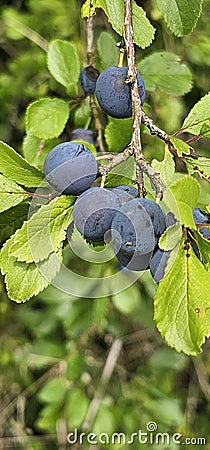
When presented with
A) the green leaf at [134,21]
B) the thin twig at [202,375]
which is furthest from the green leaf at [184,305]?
the thin twig at [202,375]

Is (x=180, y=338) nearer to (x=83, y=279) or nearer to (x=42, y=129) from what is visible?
(x=42, y=129)

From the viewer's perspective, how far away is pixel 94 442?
2.01m

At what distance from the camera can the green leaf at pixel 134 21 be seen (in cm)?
93

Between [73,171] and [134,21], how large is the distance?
337 mm

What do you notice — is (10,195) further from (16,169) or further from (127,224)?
(127,224)

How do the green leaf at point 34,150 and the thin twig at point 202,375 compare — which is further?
the thin twig at point 202,375

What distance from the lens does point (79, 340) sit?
2.16 m

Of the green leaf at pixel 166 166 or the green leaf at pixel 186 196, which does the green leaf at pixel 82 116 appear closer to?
the green leaf at pixel 166 166

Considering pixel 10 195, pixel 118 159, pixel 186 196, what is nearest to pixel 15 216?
pixel 10 195

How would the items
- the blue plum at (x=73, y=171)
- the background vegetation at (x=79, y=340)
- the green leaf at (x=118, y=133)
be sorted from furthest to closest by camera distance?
the background vegetation at (x=79, y=340)
the green leaf at (x=118, y=133)
the blue plum at (x=73, y=171)

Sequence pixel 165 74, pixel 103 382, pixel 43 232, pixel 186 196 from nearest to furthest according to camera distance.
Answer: pixel 186 196
pixel 43 232
pixel 165 74
pixel 103 382

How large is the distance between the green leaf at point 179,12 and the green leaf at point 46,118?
328 millimetres

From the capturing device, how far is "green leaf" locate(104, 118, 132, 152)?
45.2 inches

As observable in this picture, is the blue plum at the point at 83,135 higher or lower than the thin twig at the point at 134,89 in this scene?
lower
